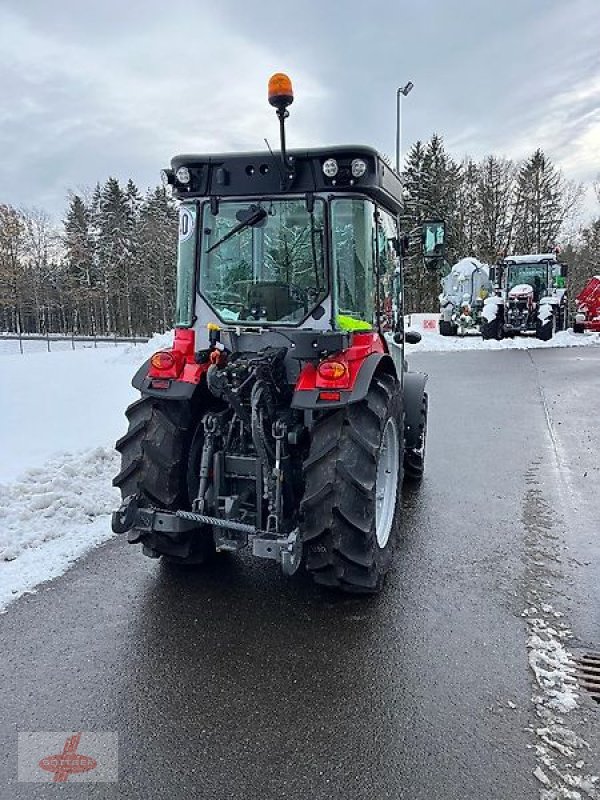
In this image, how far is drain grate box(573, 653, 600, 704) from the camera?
3.06m

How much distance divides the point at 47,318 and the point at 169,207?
21.3 m

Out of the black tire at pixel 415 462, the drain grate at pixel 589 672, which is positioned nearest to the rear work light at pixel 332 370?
the drain grate at pixel 589 672

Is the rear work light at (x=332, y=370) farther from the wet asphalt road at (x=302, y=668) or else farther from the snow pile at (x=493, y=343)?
the snow pile at (x=493, y=343)

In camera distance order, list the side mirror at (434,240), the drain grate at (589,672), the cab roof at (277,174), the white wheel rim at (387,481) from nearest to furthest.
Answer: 1. the drain grate at (589,672)
2. the cab roof at (277,174)
3. the white wheel rim at (387,481)
4. the side mirror at (434,240)

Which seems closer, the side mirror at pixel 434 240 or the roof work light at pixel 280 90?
the roof work light at pixel 280 90

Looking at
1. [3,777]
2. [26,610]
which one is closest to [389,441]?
[26,610]

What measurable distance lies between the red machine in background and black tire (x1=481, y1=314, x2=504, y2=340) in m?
3.91

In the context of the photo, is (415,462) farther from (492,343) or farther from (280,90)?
(492,343)

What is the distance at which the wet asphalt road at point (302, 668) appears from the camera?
2.51m

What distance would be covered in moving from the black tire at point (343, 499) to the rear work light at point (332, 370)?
0.72ft

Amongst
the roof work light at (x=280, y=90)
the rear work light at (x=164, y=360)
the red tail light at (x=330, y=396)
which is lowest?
the red tail light at (x=330, y=396)

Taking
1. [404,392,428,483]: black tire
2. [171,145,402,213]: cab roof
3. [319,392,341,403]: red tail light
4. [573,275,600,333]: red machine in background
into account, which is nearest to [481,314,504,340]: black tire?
[573,275,600,333]: red machine in background

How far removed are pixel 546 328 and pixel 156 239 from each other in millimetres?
34886
